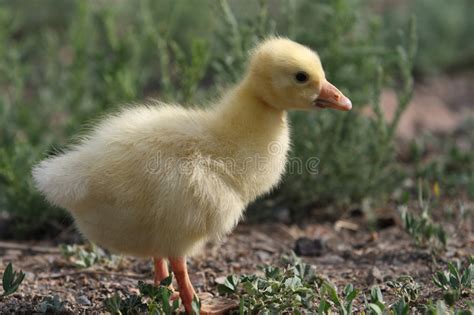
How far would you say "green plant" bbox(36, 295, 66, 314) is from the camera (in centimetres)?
355

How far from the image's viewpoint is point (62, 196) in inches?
132

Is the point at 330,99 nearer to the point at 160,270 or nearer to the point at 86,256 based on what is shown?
the point at 160,270

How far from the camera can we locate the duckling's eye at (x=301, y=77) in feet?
11.8

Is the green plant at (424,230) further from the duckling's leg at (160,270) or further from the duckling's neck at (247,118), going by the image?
the duckling's leg at (160,270)

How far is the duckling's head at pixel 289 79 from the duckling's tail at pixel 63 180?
3.21ft

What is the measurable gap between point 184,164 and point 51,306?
3.30ft

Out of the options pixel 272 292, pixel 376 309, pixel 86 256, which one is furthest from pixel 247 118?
pixel 86 256

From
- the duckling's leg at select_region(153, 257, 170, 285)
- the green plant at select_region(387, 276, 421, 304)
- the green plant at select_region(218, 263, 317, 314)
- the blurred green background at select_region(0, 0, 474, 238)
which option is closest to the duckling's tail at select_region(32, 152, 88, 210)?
the duckling's leg at select_region(153, 257, 170, 285)

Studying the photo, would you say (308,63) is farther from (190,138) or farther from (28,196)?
(28,196)

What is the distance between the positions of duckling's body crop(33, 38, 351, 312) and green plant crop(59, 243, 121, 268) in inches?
28.6

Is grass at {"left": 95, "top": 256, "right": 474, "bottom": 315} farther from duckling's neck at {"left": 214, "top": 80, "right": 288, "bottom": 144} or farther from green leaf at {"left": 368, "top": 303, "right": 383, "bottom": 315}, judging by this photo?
duckling's neck at {"left": 214, "top": 80, "right": 288, "bottom": 144}

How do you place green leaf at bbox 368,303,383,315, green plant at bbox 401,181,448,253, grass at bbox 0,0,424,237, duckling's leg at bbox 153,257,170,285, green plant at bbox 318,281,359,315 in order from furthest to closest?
grass at bbox 0,0,424,237 < green plant at bbox 401,181,448,253 < duckling's leg at bbox 153,257,170,285 < green plant at bbox 318,281,359,315 < green leaf at bbox 368,303,383,315

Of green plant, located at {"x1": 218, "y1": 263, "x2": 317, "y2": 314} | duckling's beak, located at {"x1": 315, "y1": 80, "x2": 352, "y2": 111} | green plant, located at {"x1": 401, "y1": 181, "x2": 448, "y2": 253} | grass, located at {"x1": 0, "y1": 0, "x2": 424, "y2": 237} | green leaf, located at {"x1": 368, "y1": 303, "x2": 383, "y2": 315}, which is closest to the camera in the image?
green leaf, located at {"x1": 368, "y1": 303, "x2": 383, "y2": 315}

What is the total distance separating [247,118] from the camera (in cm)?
357
